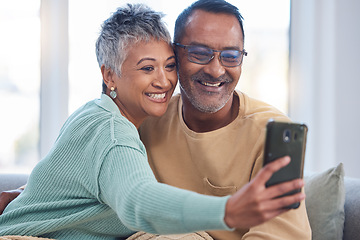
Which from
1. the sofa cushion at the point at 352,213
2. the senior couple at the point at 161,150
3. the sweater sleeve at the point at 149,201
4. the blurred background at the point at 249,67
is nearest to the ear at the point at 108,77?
the senior couple at the point at 161,150

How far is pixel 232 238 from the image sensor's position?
171 centimetres

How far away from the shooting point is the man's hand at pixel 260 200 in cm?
83

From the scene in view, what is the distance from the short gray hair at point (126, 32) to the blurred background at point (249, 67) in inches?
62.9

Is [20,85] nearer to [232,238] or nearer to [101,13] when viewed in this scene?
[101,13]

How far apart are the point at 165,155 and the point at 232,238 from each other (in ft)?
1.32

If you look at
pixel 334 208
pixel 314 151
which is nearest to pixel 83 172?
pixel 334 208

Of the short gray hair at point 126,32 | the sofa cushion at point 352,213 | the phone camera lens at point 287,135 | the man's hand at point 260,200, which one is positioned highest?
the short gray hair at point 126,32

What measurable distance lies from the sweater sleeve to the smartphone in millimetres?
115

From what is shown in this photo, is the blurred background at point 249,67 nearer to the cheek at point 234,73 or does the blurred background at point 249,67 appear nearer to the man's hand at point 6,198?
the man's hand at point 6,198

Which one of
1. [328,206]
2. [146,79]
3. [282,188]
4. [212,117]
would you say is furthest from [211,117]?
[282,188]

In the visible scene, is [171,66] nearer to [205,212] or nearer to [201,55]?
[201,55]

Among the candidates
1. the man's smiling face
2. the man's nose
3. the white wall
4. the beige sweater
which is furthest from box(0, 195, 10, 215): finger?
the white wall

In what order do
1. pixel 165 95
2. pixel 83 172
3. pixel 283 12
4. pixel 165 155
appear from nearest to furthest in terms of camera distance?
pixel 83 172 < pixel 165 95 < pixel 165 155 < pixel 283 12

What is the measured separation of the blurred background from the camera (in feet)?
10.4
